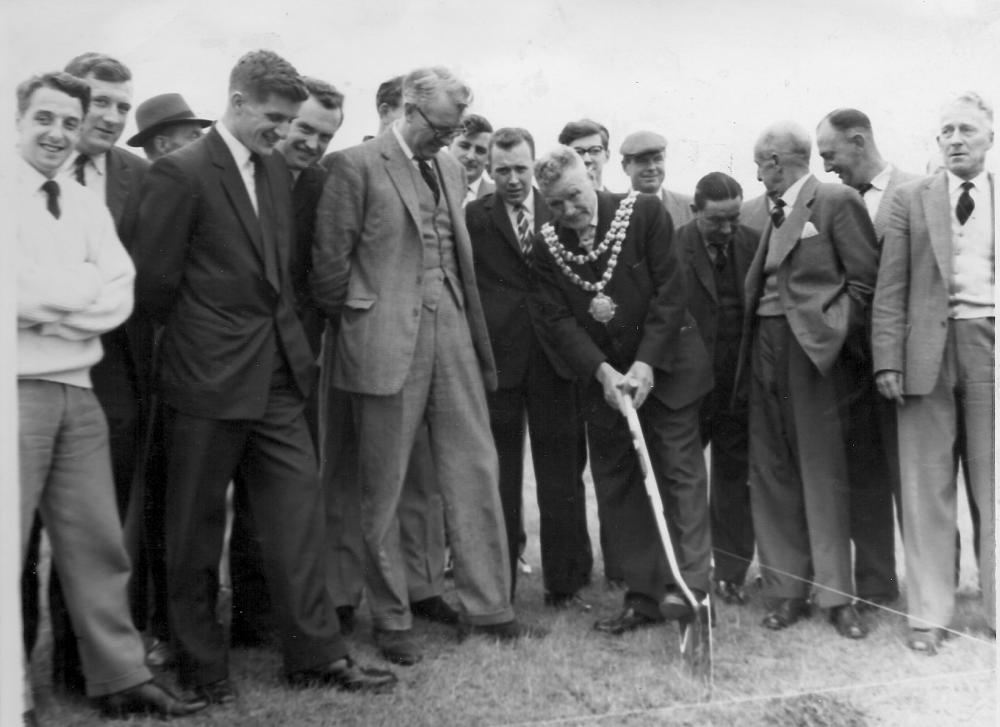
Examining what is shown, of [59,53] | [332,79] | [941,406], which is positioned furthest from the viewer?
[941,406]

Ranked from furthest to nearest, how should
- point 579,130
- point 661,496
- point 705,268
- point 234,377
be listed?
point 579,130 → point 705,268 → point 661,496 → point 234,377

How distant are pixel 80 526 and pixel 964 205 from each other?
3.37m

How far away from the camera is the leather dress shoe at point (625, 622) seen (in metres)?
4.36

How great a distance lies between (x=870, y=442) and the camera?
15.3 ft

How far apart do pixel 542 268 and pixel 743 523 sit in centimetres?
149

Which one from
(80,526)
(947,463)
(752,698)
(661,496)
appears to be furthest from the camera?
(661,496)

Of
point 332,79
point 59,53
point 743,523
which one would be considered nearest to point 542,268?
point 332,79

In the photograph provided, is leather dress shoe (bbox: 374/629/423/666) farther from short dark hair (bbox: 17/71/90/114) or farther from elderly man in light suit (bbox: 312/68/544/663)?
short dark hair (bbox: 17/71/90/114)

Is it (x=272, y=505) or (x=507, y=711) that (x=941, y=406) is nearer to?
(x=507, y=711)

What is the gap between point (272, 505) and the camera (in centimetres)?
367

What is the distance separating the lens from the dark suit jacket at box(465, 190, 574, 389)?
4.67 metres

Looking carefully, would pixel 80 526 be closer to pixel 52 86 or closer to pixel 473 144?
pixel 52 86

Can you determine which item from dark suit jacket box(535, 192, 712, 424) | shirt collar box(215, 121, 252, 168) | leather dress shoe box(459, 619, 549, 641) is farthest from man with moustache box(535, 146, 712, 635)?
shirt collar box(215, 121, 252, 168)

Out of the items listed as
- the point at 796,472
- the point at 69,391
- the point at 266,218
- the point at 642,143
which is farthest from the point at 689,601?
the point at 69,391
